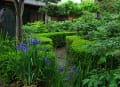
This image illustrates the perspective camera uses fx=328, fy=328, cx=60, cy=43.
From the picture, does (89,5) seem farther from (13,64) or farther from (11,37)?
(13,64)

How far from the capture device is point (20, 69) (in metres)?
5.43

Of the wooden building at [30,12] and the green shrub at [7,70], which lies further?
the wooden building at [30,12]

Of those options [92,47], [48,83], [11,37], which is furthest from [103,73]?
[11,37]

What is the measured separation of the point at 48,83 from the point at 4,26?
469 centimetres

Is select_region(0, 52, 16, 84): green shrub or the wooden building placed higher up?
the wooden building

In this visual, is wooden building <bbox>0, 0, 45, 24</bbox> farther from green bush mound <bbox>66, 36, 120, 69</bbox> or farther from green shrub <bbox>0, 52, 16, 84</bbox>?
green shrub <bbox>0, 52, 16, 84</bbox>

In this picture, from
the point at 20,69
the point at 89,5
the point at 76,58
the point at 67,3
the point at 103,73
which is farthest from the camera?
the point at 67,3

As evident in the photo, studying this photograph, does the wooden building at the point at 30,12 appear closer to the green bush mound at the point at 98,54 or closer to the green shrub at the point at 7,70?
the green bush mound at the point at 98,54

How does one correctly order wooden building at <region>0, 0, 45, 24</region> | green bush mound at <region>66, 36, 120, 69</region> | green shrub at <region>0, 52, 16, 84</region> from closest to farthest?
green bush mound at <region>66, 36, 120, 69</region>, green shrub at <region>0, 52, 16, 84</region>, wooden building at <region>0, 0, 45, 24</region>

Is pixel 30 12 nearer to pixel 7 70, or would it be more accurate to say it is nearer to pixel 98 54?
pixel 7 70

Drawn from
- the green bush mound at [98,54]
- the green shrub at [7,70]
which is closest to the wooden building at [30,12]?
the green bush mound at [98,54]

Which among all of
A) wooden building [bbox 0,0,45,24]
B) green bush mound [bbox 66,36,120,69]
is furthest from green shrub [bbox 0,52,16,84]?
wooden building [bbox 0,0,45,24]

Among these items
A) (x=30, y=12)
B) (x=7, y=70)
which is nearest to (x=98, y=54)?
(x=7, y=70)

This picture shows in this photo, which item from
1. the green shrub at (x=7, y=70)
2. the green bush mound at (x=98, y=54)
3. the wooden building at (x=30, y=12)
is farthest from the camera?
the wooden building at (x=30, y=12)
